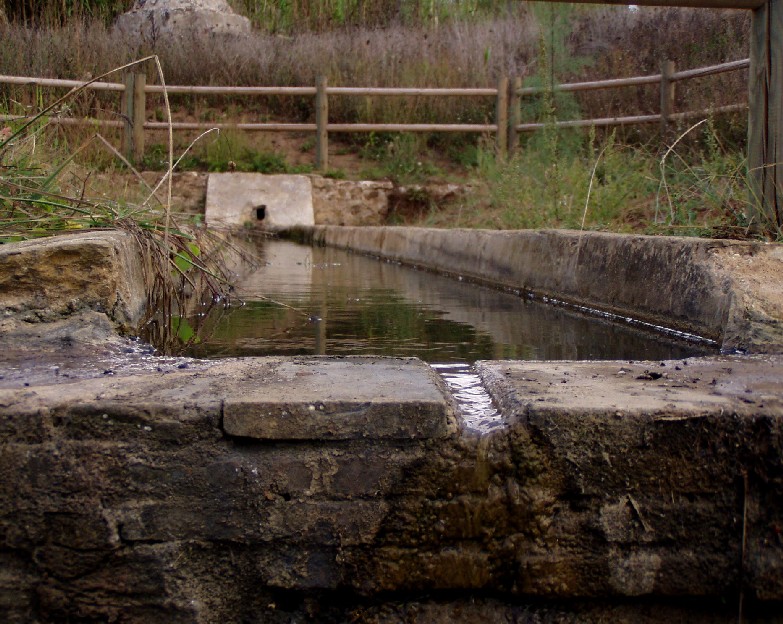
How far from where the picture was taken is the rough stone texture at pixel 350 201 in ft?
34.2

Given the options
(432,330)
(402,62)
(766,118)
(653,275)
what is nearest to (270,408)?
(432,330)

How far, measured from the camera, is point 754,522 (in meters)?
1.15

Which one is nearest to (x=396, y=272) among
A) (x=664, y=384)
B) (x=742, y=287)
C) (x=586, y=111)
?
(x=742, y=287)

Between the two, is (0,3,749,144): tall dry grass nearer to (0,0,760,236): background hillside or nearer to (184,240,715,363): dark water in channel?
(0,0,760,236): background hillside

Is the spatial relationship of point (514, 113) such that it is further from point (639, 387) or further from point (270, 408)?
point (270, 408)

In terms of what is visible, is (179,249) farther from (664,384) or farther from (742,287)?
(664,384)

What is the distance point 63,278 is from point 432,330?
3.61 feet

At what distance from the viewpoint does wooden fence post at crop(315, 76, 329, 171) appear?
1088 cm

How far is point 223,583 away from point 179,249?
6.81 ft

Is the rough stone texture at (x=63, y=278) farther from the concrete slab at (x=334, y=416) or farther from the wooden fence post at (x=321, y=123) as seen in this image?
the wooden fence post at (x=321, y=123)

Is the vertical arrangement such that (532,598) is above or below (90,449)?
below

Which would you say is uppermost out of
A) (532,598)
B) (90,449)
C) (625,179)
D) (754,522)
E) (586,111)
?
(586,111)

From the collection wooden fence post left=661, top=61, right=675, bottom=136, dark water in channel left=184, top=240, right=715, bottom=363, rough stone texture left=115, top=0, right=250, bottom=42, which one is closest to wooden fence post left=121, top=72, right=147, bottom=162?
rough stone texture left=115, top=0, right=250, bottom=42

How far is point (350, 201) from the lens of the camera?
34.3ft
